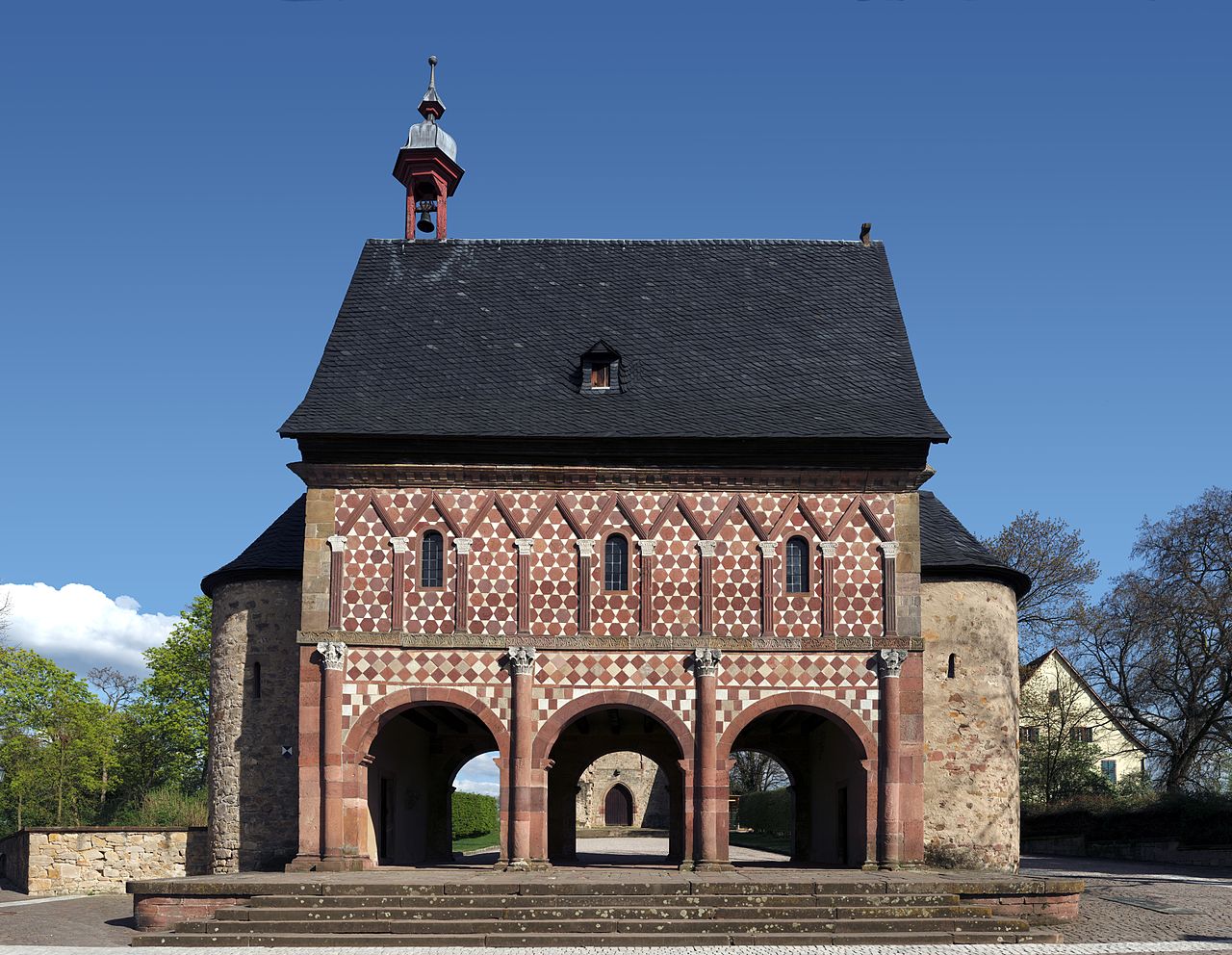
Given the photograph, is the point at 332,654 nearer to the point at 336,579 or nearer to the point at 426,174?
the point at 336,579

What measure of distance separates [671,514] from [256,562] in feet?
28.8

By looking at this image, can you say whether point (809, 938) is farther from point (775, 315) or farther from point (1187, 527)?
point (1187, 527)

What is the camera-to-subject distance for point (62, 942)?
21734mm

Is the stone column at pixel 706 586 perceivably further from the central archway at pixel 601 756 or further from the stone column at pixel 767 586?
the central archway at pixel 601 756

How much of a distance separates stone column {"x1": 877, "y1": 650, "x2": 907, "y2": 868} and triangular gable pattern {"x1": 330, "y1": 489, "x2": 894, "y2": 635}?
826 mm

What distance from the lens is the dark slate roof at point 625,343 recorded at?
28453 millimetres

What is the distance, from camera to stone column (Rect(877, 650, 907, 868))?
2650 centimetres

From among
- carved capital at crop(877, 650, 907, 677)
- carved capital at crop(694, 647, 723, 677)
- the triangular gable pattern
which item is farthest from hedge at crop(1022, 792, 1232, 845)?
carved capital at crop(694, 647, 723, 677)

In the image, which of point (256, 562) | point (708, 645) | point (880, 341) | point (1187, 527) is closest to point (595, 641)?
point (708, 645)

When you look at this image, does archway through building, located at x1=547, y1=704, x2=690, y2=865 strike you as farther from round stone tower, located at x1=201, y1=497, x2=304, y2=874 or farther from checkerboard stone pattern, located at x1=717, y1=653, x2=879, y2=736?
round stone tower, located at x1=201, y1=497, x2=304, y2=874

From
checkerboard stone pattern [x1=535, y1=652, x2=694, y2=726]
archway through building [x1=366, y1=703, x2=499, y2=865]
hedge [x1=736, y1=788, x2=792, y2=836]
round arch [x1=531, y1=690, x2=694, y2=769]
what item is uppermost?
checkerboard stone pattern [x1=535, y1=652, x2=694, y2=726]

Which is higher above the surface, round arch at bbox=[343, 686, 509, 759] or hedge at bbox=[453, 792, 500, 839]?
round arch at bbox=[343, 686, 509, 759]

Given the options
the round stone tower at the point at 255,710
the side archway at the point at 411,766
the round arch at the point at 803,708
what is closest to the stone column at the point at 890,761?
the round arch at the point at 803,708

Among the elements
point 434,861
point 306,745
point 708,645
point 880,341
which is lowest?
point 434,861
